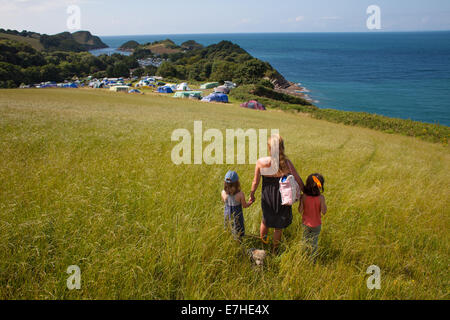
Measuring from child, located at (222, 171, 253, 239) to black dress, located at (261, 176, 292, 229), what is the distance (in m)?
0.35

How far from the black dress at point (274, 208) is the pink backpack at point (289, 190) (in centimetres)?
27

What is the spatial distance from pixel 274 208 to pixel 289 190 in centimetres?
Answer: 48

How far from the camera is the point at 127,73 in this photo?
105m

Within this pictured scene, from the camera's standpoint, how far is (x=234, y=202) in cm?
357

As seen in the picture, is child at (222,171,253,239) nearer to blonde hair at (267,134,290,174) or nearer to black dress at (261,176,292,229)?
black dress at (261,176,292,229)

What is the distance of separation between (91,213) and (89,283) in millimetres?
1281

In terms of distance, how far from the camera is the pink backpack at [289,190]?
128 inches

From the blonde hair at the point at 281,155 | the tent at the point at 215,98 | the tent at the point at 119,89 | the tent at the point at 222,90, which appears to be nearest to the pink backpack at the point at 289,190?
the blonde hair at the point at 281,155

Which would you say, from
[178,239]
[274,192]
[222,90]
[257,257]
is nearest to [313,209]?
[274,192]

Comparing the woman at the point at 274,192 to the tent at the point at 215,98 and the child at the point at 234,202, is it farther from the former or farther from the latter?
the tent at the point at 215,98

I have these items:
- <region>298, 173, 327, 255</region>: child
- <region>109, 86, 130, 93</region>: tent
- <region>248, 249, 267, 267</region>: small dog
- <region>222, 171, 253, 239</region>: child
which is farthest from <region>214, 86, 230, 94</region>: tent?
<region>248, 249, 267, 267</region>: small dog

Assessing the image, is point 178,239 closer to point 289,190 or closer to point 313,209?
point 289,190

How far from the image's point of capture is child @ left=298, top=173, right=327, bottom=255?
336 centimetres
